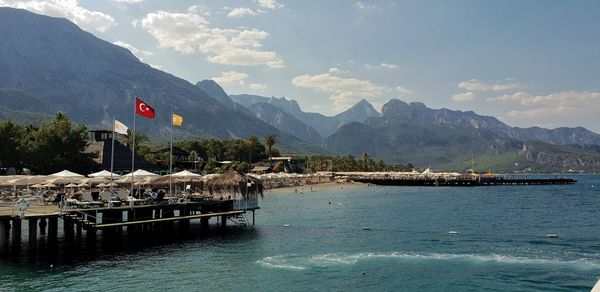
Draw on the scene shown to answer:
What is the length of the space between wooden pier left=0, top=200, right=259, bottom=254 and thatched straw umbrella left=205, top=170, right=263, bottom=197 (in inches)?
52.4

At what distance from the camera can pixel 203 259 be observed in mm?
33750

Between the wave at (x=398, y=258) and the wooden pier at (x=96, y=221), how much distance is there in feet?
40.2

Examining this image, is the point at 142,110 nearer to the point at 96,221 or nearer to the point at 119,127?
the point at 119,127

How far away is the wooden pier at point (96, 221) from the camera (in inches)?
1356

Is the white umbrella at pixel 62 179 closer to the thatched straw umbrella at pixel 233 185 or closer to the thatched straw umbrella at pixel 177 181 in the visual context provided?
the thatched straw umbrella at pixel 177 181

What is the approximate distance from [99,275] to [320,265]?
13225 millimetres

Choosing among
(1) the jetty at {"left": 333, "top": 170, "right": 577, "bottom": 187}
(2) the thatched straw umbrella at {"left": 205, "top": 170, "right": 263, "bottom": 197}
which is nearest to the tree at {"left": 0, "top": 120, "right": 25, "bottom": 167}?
(2) the thatched straw umbrella at {"left": 205, "top": 170, "right": 263, "bottom": 197}

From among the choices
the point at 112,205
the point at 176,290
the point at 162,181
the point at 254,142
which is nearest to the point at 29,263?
the point at 112,205

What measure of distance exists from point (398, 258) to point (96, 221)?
21774 millimetres

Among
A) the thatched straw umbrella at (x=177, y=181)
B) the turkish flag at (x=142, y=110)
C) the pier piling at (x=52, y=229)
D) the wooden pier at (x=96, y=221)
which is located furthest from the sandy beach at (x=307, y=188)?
the pier piling at (x=52, y=229)

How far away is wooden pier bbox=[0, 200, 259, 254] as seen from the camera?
34438 mm

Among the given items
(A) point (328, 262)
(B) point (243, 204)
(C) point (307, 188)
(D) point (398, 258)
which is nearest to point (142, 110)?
(B) point (243, 204)

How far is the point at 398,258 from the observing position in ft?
112

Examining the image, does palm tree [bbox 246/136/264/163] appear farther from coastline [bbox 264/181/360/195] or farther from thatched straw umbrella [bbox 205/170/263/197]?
thatched straw umbrella [bbox 205/170/263/197]
